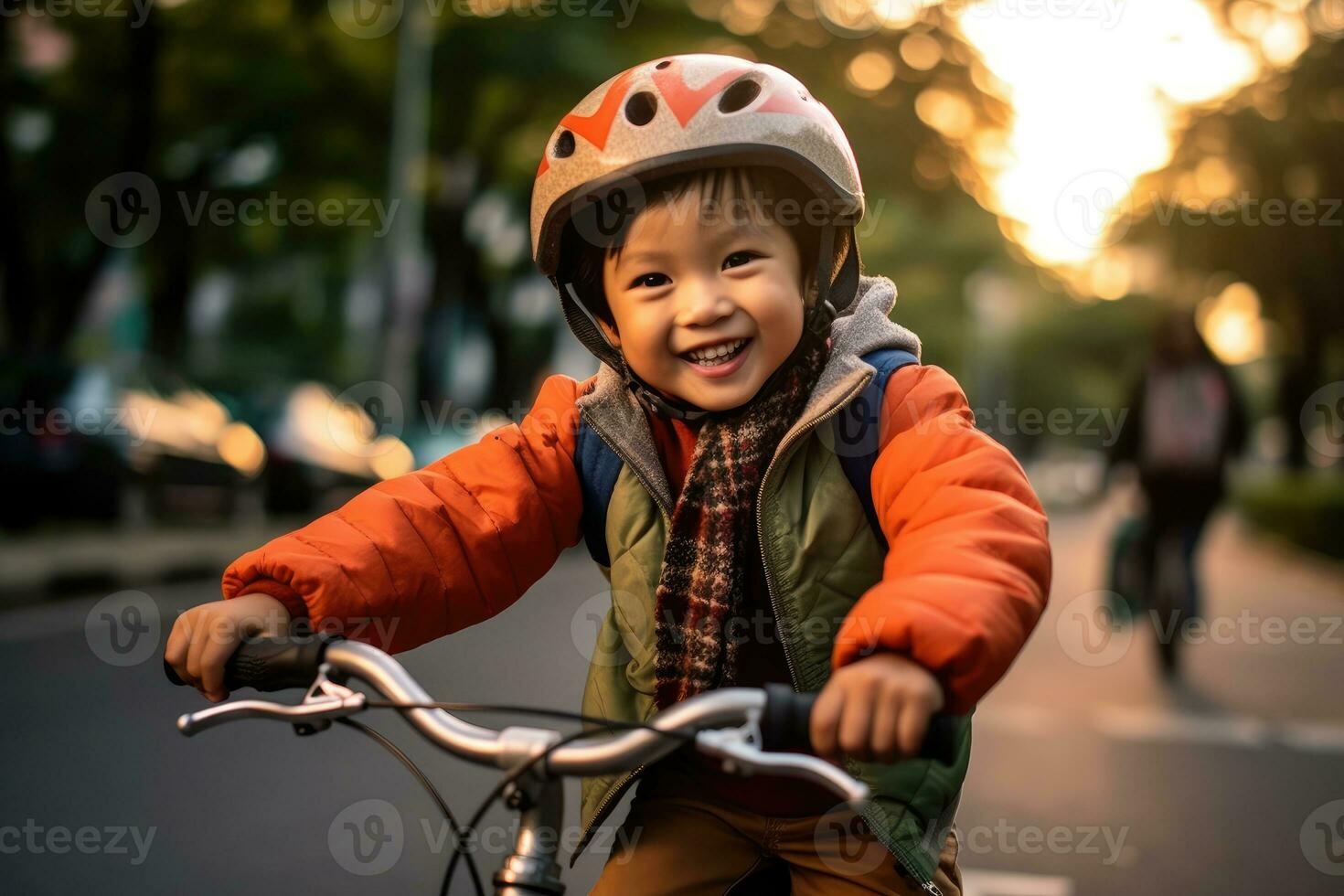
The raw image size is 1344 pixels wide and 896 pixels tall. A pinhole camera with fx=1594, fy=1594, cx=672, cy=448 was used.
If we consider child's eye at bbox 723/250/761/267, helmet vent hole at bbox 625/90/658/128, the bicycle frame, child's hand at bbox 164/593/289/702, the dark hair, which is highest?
helmet vent hole at bbox 625/90/658/128

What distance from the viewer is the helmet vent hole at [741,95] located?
Answer: 2699mm

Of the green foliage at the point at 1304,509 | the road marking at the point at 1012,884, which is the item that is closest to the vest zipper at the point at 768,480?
the road marking at the point at 1012,884

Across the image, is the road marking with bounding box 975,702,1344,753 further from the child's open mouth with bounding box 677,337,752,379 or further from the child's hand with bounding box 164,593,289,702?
the child's hand with bounding box 164,593,289,702

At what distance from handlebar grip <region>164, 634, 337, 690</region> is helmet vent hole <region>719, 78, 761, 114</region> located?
1.16 m

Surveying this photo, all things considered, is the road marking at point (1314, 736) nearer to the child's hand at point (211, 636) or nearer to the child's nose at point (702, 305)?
the child's nose at point (702, 305)

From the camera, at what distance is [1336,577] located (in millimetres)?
21188

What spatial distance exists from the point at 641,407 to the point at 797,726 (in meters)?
1.07

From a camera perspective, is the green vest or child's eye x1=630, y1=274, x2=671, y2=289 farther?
child's eye x1=630, y1=274, x2=671, y2=289

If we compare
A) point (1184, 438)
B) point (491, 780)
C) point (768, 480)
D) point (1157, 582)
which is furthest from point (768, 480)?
point (1157, 582)

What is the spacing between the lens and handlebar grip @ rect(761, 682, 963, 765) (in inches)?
69.9

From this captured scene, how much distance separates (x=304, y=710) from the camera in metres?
1.98

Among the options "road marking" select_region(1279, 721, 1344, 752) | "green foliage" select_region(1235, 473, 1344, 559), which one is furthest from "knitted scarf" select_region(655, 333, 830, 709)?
"green foliage" select_region(1235, 473, 1344, 559)

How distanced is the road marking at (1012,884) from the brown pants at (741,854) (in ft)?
7.92

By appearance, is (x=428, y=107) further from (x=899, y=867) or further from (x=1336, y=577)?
(x=899, y=867)
